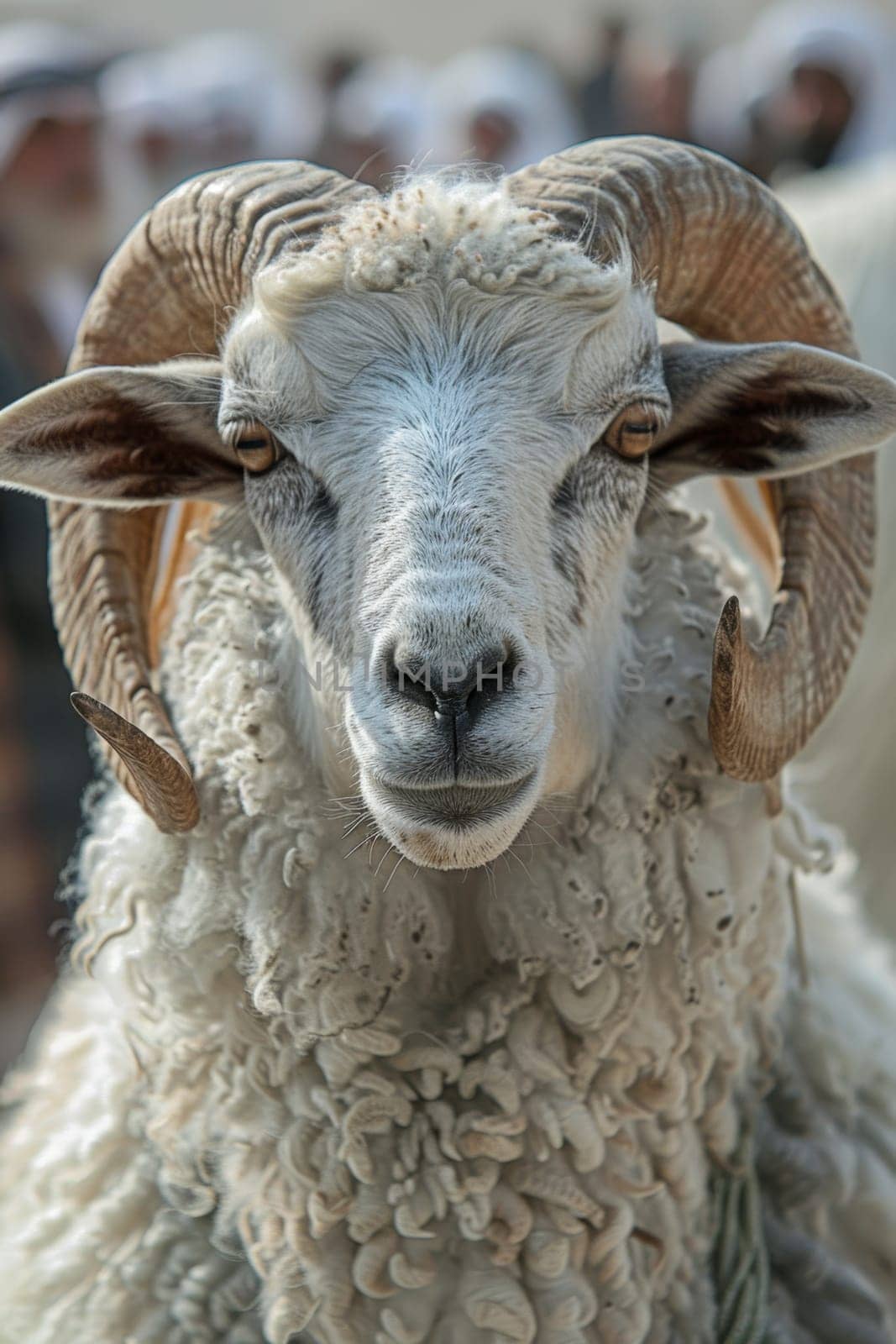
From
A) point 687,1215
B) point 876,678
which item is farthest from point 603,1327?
point 876,678

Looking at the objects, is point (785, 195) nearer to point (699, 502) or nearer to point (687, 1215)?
point (699, 502)

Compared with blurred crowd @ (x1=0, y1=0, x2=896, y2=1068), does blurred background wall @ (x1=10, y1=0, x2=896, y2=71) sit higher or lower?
higher

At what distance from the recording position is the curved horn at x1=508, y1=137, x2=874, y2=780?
8.03 ft

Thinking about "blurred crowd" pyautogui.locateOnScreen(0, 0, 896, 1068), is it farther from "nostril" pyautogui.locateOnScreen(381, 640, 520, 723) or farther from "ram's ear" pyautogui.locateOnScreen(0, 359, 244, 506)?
"nostril" pyautogui.locateOnScreen(381, 640, 520, 723)

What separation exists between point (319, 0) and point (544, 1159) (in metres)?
29.7

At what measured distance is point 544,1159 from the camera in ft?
7.97

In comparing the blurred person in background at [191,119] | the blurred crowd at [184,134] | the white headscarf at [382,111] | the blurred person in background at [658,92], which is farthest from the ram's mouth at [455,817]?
the white headscarf at [382,111]

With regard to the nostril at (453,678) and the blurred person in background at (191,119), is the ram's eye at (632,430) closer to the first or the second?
the nostril at (453,678)

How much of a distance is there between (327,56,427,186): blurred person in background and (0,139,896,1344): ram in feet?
22.4

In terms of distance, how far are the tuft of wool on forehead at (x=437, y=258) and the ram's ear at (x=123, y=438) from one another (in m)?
0.27

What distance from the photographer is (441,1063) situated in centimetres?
246

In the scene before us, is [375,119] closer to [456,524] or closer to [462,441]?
[462,441]

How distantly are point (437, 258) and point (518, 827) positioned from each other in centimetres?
87

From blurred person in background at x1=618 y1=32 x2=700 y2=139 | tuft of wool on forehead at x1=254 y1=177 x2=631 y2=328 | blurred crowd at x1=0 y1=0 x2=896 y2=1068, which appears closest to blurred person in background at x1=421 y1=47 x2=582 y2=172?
blurred crowd at x1=0 y1=0 x2=896 y2=1068
